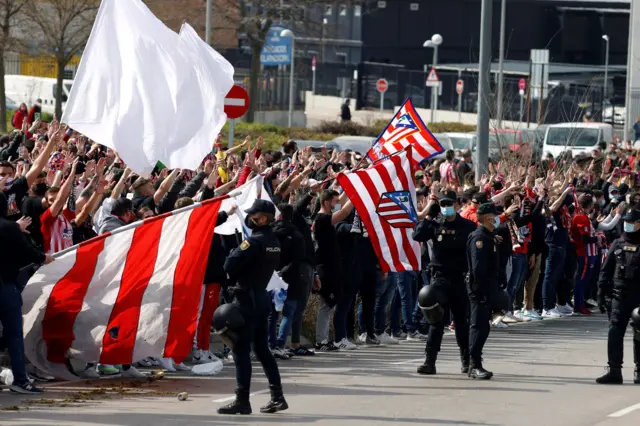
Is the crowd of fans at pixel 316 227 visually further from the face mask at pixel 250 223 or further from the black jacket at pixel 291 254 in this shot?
the face mask at pixel 250 223

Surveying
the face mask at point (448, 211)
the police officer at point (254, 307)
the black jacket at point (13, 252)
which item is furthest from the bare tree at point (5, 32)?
the police officer at point (254, 307)

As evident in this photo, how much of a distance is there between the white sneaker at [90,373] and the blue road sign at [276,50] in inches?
964

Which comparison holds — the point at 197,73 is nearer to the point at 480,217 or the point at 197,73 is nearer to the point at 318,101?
the point at 480,217

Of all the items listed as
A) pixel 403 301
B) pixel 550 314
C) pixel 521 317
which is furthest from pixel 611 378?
pixel 550 314

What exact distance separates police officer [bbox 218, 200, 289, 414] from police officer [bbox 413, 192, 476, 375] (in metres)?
2.72

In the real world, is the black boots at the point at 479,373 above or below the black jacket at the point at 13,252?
below

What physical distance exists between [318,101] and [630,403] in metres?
55.7

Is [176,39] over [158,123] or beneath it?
over

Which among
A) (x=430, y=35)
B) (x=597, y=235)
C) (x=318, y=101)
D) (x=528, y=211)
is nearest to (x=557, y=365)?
(x=528, y=211)

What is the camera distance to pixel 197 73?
13172 millimetres

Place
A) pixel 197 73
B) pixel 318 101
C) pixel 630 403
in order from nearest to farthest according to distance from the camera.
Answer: pixel 630 403, pixel 197 73, pixel 318 101

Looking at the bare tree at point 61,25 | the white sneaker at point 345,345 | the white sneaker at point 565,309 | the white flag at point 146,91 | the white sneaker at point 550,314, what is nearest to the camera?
the white flag at point 146,91

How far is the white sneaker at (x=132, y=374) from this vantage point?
42.3 ft

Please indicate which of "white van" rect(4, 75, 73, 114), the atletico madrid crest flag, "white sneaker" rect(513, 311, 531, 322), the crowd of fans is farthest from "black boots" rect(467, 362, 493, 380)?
"white van" rect(4, 75, 73, 114)
